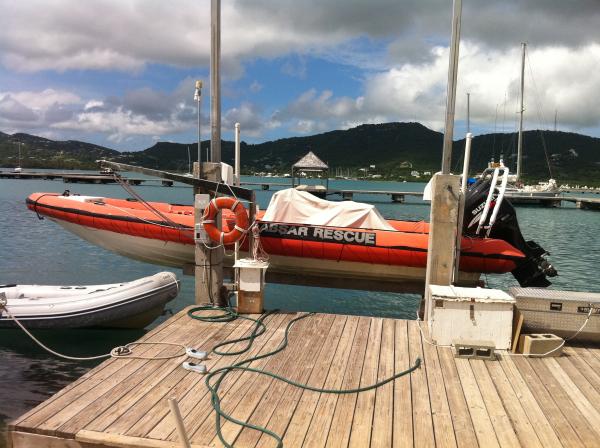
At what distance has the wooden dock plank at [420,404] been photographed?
116 inches

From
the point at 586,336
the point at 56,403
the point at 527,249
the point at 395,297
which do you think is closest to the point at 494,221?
the point at 527,249

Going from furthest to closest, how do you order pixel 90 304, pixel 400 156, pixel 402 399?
pixel 400 156
pixel 90 304
pixel 402 399

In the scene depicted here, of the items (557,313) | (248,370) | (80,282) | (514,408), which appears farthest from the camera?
(80,282)

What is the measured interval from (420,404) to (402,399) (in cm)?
15

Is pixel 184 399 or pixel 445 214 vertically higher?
pixel 445 214

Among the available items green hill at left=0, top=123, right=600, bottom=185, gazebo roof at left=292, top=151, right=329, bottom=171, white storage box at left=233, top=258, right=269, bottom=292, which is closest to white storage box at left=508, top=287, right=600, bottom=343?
white storage box at left=233, top=258, right=269, bottom=292

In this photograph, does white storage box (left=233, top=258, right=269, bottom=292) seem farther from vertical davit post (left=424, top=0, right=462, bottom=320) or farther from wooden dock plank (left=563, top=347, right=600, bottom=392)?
wooden dock plank (left=563, top=347, right=600, bottom=392)

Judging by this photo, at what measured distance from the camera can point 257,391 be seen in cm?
358

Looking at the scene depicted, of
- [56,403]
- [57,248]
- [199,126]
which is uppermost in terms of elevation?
[199,126]

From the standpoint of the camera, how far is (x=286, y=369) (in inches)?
158

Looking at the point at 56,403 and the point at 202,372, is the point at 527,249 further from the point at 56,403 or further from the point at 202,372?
the point at 56,403

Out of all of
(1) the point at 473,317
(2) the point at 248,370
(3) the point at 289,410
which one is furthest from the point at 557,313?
(2) the point at 248,370

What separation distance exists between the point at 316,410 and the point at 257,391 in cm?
55

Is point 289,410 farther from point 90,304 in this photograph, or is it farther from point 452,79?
point 90,304
